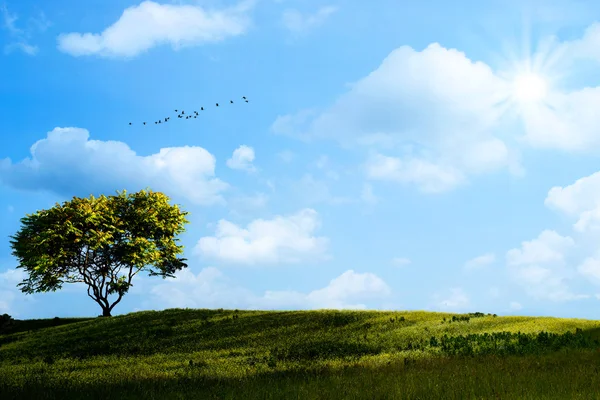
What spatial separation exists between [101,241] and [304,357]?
Result: 38488 millimetres

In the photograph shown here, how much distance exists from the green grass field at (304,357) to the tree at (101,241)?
1347 cm

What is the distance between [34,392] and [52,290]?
168ft

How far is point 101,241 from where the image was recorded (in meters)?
55.8

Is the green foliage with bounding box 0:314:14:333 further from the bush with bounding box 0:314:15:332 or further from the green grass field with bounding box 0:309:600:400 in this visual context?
the green grass field with bounding box 0:309:600:400

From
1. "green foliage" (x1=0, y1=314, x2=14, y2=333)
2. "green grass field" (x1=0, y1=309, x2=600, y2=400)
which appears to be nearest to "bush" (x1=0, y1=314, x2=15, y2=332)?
"green foliage" (x1=0, y1=314, x2=14, y2=333)

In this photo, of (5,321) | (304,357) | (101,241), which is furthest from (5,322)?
Answer: (304,357)

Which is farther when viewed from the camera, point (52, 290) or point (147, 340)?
point (52, 290)

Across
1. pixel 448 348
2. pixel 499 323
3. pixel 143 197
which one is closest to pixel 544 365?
pixel 448 348

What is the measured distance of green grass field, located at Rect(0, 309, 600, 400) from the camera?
12.5 meters

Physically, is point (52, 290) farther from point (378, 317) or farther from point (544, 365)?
point (544, 365)

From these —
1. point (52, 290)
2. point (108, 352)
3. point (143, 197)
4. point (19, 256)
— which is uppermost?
point (143, 197)

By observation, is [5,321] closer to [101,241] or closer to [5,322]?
[5,322]

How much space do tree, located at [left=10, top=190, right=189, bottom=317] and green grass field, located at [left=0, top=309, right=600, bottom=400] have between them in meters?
13.5

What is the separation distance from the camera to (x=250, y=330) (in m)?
33.6
